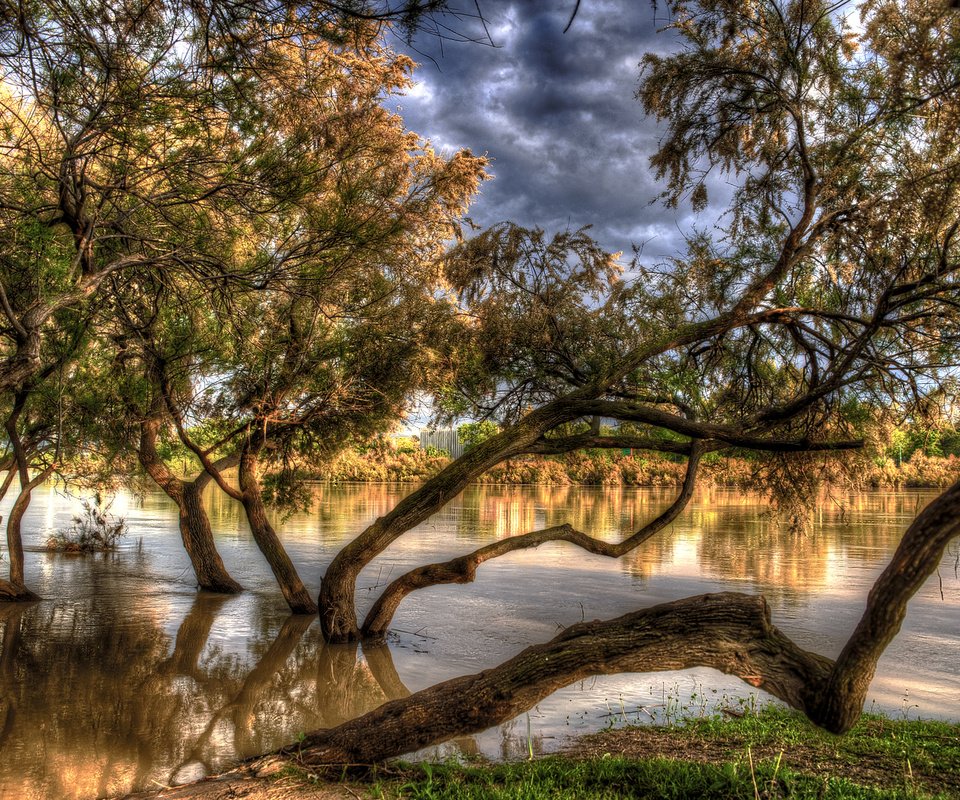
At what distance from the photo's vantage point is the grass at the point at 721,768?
4.76m

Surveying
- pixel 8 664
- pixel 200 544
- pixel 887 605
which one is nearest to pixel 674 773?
pixel 887 605

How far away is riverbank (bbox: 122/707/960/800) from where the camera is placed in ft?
15.6

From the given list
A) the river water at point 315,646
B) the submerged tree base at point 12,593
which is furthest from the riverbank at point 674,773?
the submerged tree base at point 12,593

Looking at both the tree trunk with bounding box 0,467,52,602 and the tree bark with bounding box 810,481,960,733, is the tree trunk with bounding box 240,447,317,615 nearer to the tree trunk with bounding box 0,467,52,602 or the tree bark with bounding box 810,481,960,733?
the tree trunk with bounding box 0,467,52,602

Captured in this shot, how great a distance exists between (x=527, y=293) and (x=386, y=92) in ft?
11.0

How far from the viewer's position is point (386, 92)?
30.4 ft

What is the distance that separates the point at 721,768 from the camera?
16.8 feet

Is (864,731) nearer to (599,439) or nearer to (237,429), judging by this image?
(599,439)

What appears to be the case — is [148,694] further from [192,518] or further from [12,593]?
[12,593]

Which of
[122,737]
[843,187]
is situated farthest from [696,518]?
[122,737]

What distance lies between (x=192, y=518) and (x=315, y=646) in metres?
4.20

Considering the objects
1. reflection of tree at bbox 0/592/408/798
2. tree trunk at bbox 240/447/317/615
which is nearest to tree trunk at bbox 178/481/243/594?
tree trunk at bbox 240/447/317/615

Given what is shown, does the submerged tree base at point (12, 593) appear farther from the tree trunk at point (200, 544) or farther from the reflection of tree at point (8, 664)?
the tree trunk at point (200, 544)

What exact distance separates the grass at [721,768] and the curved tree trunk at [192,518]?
8879 millimetres
